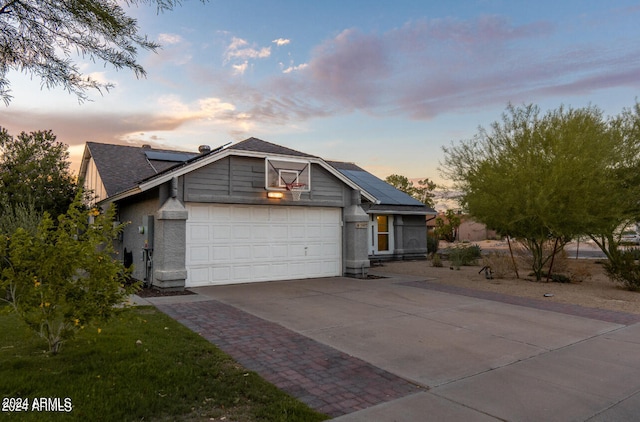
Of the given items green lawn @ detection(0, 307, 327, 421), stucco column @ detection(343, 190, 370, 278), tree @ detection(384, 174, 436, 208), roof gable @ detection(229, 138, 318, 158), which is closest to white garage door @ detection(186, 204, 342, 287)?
stucco column @ detection(343, 190, 370, 278)

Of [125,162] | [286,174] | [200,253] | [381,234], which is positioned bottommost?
[200,253]

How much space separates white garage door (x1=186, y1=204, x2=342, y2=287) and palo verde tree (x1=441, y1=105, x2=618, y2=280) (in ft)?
15.5

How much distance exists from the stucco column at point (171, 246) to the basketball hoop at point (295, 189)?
3.17 meters

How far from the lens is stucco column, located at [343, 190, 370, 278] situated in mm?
13609

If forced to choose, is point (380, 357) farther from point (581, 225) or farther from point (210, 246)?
point (581, 225)

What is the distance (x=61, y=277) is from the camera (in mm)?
4602

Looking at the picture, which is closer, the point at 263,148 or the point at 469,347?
the point at 469,347

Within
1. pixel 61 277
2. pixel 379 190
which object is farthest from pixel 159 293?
pixel 379 190

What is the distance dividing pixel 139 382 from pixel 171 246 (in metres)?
6.67

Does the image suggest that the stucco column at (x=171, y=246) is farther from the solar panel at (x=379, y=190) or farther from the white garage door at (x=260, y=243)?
the solar panel at (x=379, y=190)

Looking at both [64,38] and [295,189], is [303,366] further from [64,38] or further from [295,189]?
[295,189]

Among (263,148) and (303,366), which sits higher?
→ (263,148)

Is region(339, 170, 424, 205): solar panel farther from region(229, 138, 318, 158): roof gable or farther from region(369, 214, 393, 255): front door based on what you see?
region(229, 138, 318, 158): roof gable

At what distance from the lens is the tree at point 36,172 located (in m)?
17.4
